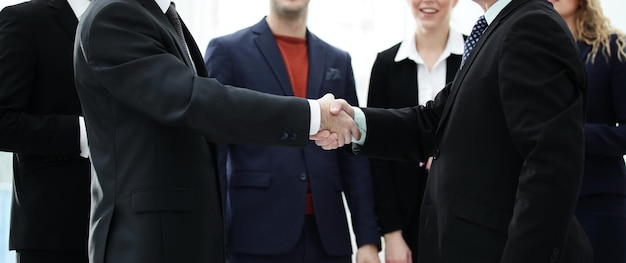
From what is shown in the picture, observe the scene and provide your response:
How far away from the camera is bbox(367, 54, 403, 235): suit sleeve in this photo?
110 inches

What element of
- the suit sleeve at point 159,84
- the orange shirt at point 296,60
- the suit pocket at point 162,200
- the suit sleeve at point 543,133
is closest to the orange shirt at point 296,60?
the orange shirt at point 296,60

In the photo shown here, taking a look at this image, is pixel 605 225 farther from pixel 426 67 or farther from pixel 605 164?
pixel 426 67

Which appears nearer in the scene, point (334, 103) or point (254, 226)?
point (334, 103)

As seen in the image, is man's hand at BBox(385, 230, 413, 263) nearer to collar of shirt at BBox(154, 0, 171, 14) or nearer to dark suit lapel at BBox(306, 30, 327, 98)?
dark suit lapel at BBox(306, 30, 327, 98)

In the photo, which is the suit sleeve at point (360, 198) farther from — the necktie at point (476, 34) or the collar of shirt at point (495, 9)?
the collar of shirt at point (495, 9)

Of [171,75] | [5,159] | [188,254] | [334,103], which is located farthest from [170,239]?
[5,159]

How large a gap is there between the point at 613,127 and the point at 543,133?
1.16 m

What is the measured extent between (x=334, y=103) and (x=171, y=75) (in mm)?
556

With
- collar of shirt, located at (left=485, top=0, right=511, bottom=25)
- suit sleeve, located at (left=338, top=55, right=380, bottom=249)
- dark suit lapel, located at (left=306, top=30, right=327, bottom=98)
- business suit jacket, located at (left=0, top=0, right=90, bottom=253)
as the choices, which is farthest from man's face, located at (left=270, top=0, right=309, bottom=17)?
collar of shirt, located at (left=485, top=0, right=511, bottom=25)

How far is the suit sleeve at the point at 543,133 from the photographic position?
5.17 ft

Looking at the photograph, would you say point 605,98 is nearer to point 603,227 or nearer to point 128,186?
point 603,227

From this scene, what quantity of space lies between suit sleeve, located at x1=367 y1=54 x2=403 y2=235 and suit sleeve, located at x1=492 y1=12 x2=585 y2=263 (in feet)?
3.84

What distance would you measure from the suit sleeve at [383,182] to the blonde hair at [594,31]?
0.69 meters

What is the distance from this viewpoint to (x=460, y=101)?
1789 millimetres
